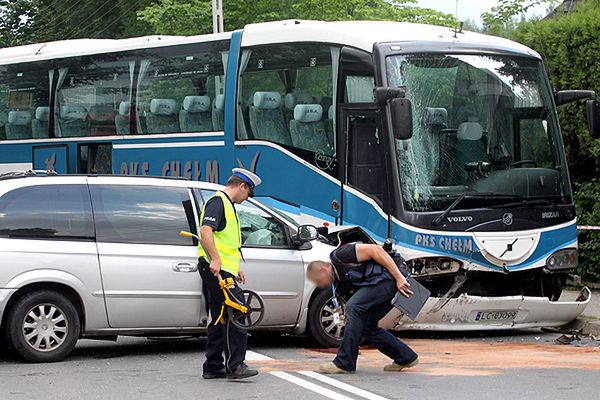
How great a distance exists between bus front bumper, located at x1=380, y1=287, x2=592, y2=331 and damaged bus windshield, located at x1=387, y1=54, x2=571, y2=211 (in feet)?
3.44

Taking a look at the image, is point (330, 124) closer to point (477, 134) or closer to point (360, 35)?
point (360, 35)

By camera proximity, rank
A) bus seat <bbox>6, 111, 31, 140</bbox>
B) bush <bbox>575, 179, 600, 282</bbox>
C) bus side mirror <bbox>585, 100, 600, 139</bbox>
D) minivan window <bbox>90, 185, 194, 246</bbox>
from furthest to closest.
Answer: bus seat <bbox>6, 111, 31, 140</bbox> → bush <bbox>575, 179, 600, 282</bbox> → bus side mirror <bbox>585, 100, 600, 139</bbox> → minivan window <bbox>90, 185, 194, 246</bbox>

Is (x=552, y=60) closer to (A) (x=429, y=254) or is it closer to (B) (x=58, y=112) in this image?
(A) (x=429, y=254)

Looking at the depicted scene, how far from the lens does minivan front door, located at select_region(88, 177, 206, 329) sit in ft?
36.1

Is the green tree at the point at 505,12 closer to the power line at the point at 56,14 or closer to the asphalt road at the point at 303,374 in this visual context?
the asphalt road at the point at 303,374

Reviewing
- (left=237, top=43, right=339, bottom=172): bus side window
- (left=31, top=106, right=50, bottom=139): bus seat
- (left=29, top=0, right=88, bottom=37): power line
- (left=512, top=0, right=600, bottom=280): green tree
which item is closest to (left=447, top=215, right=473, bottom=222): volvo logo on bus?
(left=237, top=43, right=339, bottom=172): bus side window

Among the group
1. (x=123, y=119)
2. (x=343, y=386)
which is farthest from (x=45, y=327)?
(x=123, y=119)

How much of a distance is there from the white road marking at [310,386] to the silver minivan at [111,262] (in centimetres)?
144

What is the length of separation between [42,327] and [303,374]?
2.44 meters

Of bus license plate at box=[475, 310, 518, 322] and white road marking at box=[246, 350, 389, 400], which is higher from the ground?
white road marking at box=[246, 350, 389, 400]

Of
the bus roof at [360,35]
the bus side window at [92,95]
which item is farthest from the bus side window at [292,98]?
the bus side window at [92,95]

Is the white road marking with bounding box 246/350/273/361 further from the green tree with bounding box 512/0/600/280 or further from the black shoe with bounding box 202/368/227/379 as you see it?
the green tree with bounding box 512/0/600/280

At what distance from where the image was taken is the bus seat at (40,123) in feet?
63.8

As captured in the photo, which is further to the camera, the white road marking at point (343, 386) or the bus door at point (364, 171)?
the bus door at point (364, 171)
